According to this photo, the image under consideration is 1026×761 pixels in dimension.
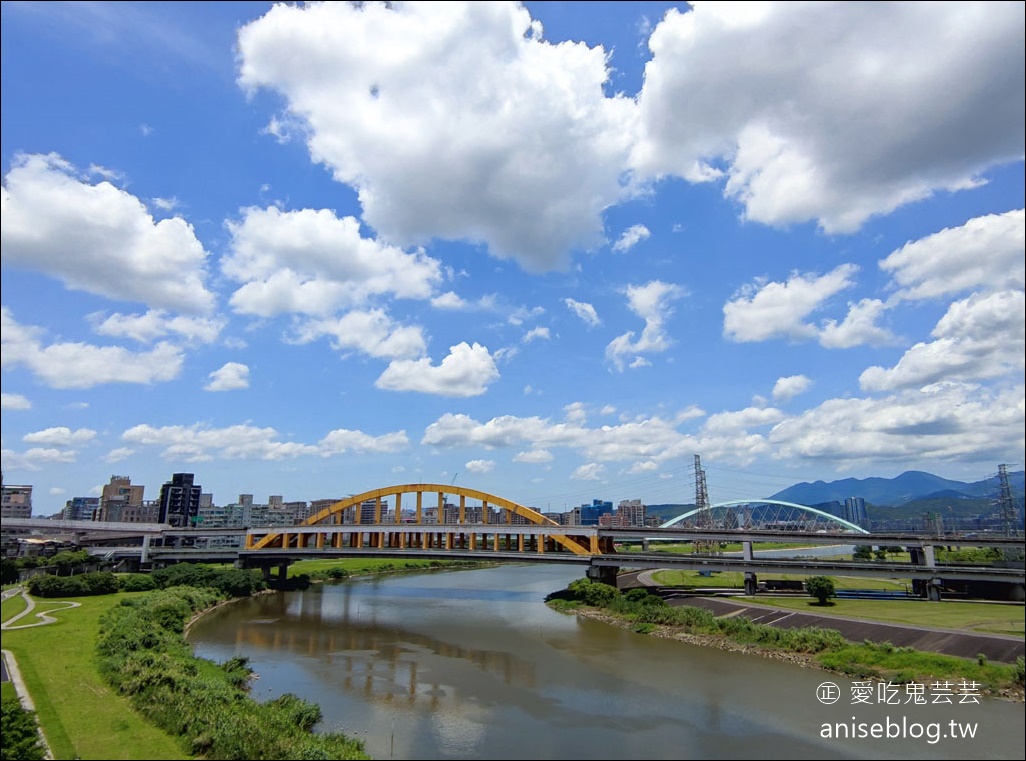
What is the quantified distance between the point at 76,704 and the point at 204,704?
282 centimetres

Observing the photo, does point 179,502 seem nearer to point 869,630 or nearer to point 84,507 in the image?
point 84,507

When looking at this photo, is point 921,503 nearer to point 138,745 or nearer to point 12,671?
point 138,745

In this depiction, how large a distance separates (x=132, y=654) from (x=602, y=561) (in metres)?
25.9

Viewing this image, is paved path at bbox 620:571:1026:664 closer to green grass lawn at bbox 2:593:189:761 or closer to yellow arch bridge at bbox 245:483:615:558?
yellow arch bridge at bbox 245:483:615:558

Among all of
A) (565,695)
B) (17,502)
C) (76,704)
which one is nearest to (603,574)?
(565,695)

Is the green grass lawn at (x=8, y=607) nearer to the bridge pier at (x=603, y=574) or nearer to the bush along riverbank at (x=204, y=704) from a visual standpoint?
the bush along riverbank at (x=204, y=704)

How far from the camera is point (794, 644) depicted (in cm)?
2044

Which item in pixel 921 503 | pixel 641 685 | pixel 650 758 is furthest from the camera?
pixel 921 503

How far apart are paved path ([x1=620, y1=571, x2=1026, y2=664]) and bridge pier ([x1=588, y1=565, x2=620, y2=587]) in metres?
2.15

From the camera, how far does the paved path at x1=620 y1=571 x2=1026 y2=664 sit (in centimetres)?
1248

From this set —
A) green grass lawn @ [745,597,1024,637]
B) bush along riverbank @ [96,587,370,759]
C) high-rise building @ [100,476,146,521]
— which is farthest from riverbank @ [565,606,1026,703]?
high-rise building @ [100,476,146,521]

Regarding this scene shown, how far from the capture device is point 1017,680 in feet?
38.2

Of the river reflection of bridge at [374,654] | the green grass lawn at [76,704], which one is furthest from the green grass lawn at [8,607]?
the river reflection of bridge at [374,654]

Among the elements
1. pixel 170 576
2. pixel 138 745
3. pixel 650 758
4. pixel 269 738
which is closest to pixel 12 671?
pixel 138 745
